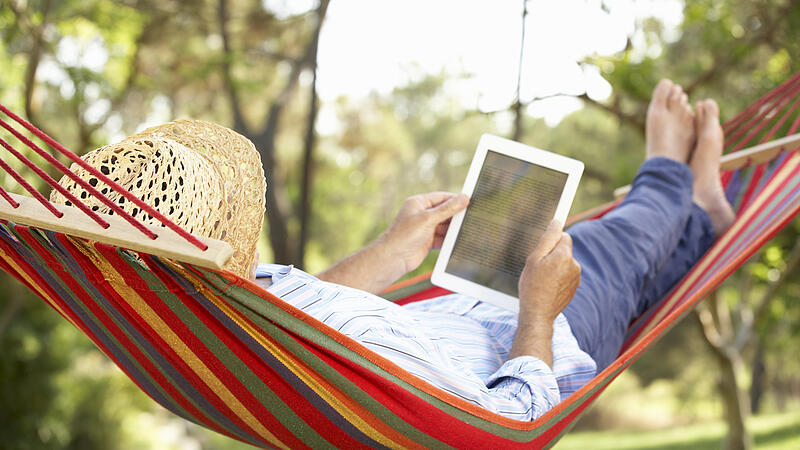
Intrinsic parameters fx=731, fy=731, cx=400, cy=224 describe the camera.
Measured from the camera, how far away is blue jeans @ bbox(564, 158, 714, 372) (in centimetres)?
167

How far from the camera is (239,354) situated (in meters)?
1.11

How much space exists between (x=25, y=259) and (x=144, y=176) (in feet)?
0.90

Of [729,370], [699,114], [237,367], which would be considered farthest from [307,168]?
[237,367]

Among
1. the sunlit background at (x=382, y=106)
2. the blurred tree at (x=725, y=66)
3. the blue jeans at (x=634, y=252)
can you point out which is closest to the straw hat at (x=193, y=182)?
the blue jeans at (x=634, y=252)

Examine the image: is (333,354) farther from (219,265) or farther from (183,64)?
(183,64)

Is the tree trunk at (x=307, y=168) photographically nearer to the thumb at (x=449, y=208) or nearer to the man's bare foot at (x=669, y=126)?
the man's bare foot at (x=669, y=126)

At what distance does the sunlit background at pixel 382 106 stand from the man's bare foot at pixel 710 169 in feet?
3.94

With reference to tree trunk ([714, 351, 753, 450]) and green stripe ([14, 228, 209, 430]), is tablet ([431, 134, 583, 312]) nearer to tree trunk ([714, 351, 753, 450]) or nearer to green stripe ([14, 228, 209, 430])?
green stripe ([14, 228, 209, 430])

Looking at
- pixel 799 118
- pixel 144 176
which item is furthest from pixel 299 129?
pixel 144 176

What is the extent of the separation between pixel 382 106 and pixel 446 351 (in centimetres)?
1512

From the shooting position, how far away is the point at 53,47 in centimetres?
465

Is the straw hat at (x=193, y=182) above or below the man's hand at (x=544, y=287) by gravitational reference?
above

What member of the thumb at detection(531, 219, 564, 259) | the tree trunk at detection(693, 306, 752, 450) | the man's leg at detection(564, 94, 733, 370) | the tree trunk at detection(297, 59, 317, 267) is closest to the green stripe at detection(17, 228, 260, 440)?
the thumb at detection(531, 219, 564, 259)

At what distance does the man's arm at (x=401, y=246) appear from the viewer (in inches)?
63.0
